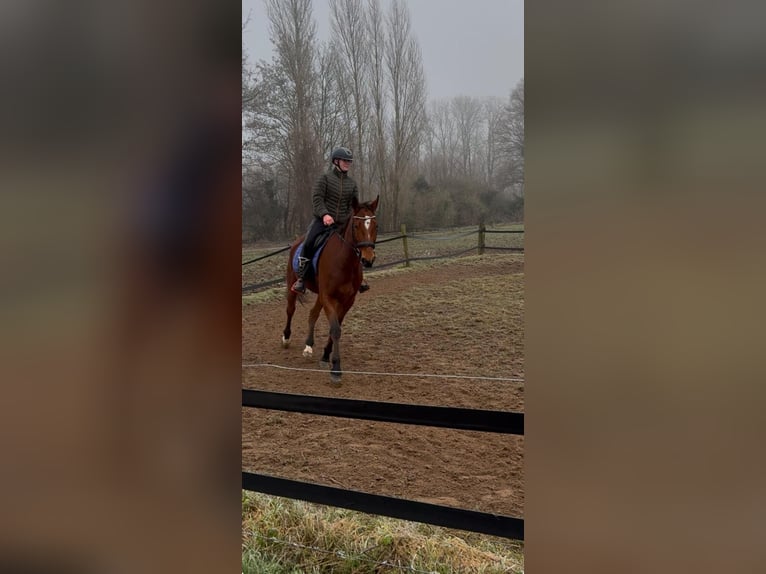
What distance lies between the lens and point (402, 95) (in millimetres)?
2576

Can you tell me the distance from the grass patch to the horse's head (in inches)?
43.2

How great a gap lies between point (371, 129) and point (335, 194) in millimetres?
333

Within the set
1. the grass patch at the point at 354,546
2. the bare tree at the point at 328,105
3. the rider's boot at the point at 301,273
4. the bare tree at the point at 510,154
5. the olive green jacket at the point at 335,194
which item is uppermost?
the bare tree at the point at 328,105

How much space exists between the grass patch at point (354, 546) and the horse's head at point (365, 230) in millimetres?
1098

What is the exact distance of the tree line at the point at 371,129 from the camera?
2.49m

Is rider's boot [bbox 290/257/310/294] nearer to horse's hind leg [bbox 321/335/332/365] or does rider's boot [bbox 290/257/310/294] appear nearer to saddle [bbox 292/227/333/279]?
saddle [bbox 292/227/333/279]

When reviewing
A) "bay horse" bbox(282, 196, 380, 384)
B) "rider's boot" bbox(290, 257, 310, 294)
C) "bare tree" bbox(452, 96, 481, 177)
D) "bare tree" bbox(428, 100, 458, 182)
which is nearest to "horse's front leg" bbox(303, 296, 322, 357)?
"bay horse" bbox(282, 196, 380, 384)

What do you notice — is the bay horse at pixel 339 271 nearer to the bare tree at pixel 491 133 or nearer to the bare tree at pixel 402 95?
the bare tree at pixel 402 95

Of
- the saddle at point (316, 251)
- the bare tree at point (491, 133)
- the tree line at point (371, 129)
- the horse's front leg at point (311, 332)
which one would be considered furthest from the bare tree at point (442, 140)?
the horse's front leg at point (311, 332)
